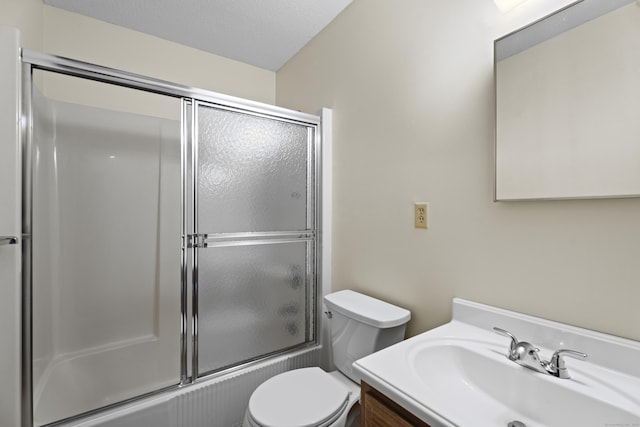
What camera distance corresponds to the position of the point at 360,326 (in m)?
1.40

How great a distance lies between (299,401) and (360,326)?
0.41 meters

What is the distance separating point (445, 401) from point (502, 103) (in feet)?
3.23

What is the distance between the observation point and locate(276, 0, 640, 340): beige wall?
89cm

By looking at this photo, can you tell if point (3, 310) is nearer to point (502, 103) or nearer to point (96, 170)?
point (96, 170)

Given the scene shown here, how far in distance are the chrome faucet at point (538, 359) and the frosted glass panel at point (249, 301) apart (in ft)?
4.06

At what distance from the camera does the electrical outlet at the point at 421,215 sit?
53.2 inches

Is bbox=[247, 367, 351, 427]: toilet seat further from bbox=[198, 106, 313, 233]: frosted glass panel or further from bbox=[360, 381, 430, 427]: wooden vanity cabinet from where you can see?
bbox=[198, 106, 313, 233]: frosted glass panel

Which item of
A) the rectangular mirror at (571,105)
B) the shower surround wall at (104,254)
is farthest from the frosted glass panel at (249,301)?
the rectangular mirror at (571,105)

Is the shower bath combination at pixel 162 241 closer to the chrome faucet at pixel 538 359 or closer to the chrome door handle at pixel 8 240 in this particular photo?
the chrome door handle at pixel 8 240

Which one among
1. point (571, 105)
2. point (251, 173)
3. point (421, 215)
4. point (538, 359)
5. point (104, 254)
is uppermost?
point (571, 105)

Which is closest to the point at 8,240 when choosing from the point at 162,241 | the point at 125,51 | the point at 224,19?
the point at 162,241

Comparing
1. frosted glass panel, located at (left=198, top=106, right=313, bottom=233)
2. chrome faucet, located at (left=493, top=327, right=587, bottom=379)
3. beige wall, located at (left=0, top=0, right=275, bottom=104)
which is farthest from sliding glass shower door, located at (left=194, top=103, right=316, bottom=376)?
chrome faucet, located at (left=493, top=327, right=587, bottom=379)

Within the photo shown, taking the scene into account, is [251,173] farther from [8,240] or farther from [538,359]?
[538,359]

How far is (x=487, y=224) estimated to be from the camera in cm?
114
